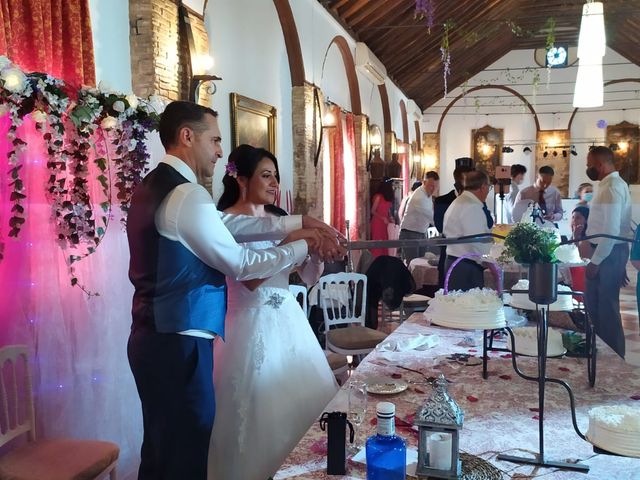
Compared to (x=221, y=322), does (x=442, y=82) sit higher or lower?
higher

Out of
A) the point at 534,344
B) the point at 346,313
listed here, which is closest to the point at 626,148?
the point at 346,313

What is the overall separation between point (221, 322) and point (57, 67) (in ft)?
5.36

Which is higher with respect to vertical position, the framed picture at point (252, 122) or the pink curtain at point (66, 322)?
the framed picture at point (252, 122)

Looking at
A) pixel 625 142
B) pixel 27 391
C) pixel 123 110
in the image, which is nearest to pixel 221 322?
pixel 27 391

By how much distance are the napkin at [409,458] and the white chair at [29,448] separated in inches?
48.3

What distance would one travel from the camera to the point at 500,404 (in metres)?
1.97

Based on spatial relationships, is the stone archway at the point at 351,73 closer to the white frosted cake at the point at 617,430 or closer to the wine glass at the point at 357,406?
the wine glass at the point at 357,406

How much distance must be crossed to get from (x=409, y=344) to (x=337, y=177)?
6024 mm

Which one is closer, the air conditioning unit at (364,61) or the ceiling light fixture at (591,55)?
the ceiling light fixture at (591,55)

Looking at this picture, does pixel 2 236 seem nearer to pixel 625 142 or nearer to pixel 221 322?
pixel 221 322

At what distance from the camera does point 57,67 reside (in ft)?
9.40

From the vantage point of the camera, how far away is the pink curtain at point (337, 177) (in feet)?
27.8

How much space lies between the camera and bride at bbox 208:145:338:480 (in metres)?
2.28

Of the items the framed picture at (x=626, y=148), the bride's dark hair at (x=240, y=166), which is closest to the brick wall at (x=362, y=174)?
the bride's dark hair at (x=240, y=166)
